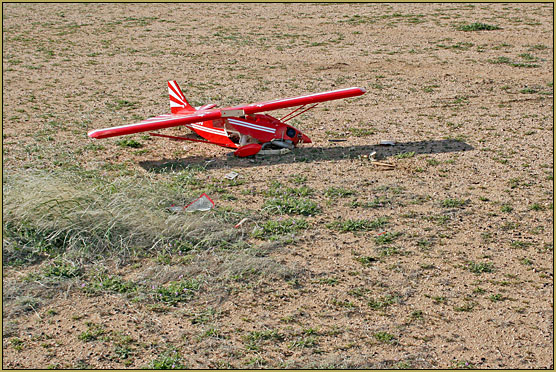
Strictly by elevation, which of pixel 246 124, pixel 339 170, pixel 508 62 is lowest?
pixel 339 170

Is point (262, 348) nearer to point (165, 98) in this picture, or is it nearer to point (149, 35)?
point (165, 98)

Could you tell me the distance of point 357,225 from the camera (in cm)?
1018

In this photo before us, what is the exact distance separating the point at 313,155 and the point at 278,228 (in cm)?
321

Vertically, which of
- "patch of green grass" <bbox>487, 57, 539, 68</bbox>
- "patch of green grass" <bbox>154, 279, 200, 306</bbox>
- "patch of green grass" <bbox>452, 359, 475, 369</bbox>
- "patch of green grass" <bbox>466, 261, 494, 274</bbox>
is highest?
"patch of green grass" <bbox>487, 57, 539, 68</bbox>

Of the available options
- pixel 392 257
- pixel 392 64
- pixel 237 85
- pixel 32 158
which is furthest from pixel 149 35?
pixel 392 257

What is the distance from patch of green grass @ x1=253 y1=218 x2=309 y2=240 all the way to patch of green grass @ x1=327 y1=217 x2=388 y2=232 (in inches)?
19.5

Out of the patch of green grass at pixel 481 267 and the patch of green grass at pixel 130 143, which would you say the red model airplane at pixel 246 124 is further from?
the patch of green grass at pixel 481 267

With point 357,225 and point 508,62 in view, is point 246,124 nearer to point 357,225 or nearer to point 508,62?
point 357,225

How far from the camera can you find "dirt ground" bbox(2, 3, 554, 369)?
7730 millimetres

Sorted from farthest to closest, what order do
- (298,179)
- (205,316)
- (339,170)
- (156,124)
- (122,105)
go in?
1. (122,105)
2. (339,170)
3. (156,124)
4. (298,179)
5. (205,316)

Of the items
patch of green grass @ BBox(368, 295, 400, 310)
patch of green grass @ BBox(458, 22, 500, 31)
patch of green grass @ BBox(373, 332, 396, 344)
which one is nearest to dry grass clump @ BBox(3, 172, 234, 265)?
patch of green grass @ BBox(368, 295, 400, 310)

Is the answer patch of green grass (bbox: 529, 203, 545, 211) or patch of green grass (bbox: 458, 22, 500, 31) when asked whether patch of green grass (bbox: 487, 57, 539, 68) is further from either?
patch of green grass (bbox: 529, 203, 545, 211)

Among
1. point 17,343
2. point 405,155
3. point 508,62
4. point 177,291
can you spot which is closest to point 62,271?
point 17,343

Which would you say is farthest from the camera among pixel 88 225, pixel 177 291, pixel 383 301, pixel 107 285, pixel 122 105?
pixel 122 105
